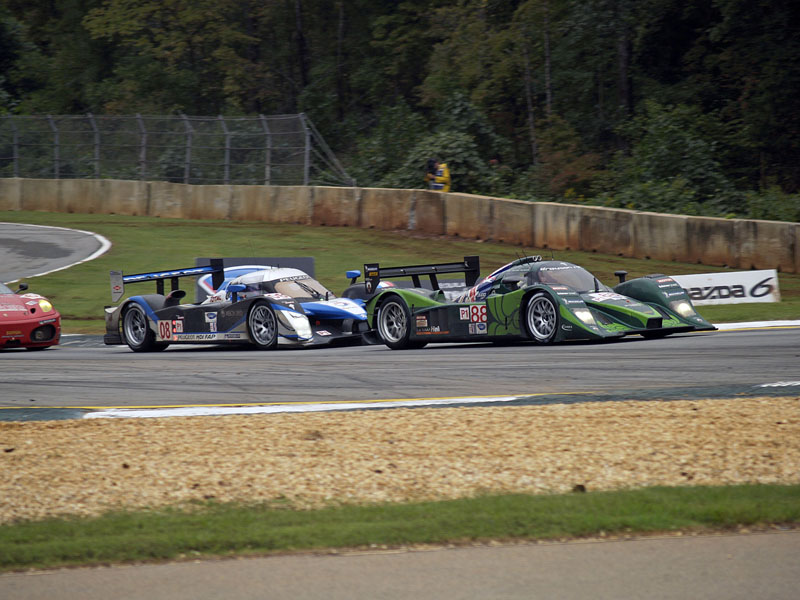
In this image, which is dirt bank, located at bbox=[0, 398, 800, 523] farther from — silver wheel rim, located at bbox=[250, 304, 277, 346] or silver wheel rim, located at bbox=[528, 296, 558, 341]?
silver wheel rim, located at bbox=[250, 304, 277, 346]

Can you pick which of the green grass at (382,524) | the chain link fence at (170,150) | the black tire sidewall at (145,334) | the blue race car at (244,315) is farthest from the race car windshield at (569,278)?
the chain link fence at (170,150)

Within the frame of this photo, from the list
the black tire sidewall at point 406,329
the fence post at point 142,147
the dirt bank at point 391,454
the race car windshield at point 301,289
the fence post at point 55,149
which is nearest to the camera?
the dirt bank at point 391,454

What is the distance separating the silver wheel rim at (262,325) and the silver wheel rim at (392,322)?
5.04 ft

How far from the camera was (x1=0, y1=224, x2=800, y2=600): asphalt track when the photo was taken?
13.3 feet

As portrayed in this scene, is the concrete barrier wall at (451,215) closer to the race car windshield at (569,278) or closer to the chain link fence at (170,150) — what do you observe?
the chain link fence at (170,150)

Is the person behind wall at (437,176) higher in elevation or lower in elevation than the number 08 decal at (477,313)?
higher

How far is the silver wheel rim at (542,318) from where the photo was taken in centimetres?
1243

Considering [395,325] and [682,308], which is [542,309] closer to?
[682,308]

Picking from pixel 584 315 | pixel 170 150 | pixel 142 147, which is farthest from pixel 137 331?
pixel 142 147

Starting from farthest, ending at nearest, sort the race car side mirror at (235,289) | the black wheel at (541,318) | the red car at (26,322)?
the red car at (26,322), the race car side mirror at (235,289), the black wheel at (541,318)

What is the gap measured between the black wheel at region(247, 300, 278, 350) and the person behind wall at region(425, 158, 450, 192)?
13604mm

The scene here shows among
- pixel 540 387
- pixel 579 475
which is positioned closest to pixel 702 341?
pixel 540 387

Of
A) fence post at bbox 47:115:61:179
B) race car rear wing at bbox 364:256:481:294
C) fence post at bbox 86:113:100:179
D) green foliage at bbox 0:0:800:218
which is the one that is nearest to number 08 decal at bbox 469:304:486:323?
race car rear wing at bbox 364:256:481:294

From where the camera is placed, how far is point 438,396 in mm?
9289
